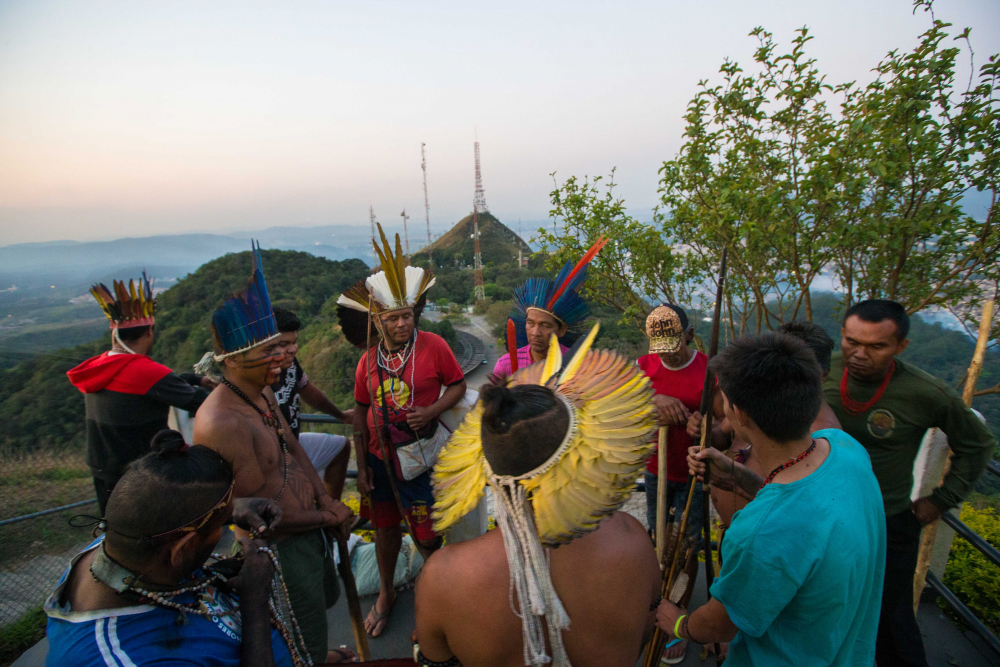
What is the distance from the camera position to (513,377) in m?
1.97

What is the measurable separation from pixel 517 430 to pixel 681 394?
1861 millimetres

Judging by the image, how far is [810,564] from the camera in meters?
1.30

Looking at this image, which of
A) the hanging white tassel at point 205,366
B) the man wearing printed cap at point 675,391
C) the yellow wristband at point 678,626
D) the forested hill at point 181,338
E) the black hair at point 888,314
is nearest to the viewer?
the yellow wristband at point 678,626

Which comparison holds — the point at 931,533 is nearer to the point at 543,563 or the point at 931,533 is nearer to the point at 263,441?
the point at 543,563

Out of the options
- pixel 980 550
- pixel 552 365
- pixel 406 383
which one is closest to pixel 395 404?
pixel 406 383

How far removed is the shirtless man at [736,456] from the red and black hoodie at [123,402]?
315 cm

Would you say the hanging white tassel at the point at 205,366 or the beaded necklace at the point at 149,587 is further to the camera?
the hanging white tassel at the point at 205,366

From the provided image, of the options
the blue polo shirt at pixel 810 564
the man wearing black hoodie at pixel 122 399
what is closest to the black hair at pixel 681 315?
the blue polo shirt at pixel 810 564

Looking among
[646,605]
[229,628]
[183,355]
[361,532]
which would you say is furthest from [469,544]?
[183,355]

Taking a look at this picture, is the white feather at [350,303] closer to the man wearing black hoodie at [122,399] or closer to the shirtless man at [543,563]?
the man wearing black hoodie at [122,399]

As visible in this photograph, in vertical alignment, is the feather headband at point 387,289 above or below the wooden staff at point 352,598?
above

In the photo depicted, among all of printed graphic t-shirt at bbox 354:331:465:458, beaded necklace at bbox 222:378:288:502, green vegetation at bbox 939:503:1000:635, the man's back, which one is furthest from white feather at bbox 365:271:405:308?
green vegetation at bbox 939:503:1000:635

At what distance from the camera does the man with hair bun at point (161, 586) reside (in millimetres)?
1288

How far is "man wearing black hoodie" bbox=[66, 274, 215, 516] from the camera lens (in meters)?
3.17
